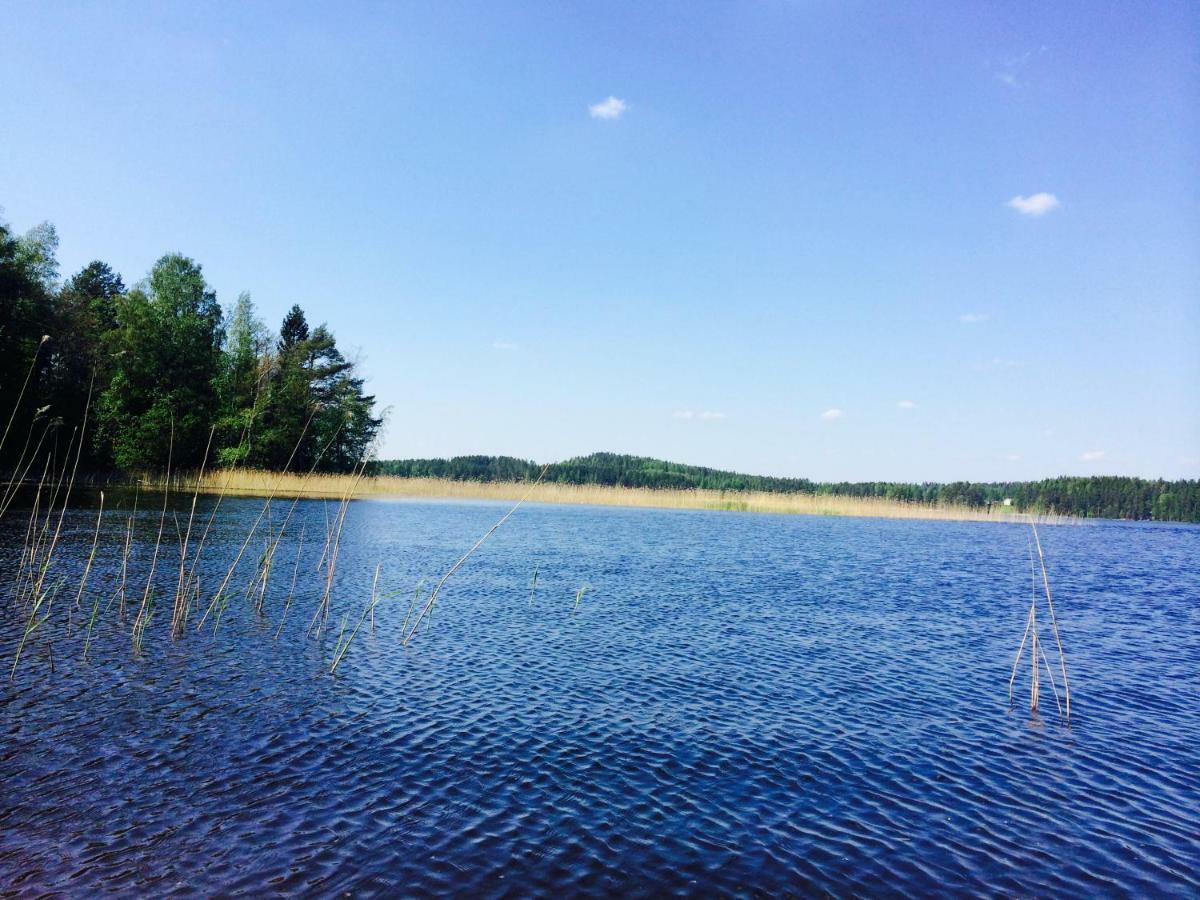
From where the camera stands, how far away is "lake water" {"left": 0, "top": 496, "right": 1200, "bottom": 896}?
4.99 metres

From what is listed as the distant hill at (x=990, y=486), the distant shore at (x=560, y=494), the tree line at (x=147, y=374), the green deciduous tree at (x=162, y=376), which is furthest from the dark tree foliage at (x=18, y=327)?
the distant hill at (x=990, y=486)

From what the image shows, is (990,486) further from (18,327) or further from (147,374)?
(18,327)

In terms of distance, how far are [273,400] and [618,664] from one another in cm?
4907

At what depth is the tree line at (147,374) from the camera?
36.6m

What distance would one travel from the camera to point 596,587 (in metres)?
17.7

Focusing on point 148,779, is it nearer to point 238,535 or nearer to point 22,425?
point 238,535

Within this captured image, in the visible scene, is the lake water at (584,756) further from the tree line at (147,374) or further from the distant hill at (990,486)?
the distant hill at (990,486)

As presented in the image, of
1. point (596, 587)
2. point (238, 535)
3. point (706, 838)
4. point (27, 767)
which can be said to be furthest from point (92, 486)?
point (706, 838)

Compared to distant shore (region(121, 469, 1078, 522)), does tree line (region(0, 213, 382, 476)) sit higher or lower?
higher

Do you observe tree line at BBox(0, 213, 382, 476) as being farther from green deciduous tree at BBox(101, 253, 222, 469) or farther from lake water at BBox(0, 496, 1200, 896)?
lake water at BBox(0, 496, 1200, 896)

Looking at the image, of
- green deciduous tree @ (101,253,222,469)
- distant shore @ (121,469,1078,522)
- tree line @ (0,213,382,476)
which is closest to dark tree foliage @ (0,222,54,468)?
tree line @ (0,213,382,476)

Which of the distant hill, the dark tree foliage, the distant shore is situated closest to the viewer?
the dark tree foliage

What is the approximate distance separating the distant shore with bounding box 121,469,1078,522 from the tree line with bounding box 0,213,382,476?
217 centimetres

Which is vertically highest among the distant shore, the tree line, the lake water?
the tree line
